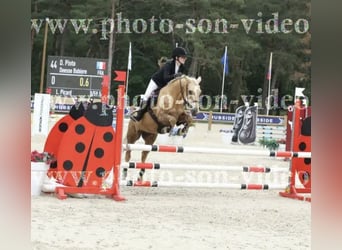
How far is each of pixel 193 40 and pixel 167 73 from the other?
15322 millimetres

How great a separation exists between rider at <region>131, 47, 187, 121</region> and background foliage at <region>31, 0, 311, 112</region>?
14.0 metres

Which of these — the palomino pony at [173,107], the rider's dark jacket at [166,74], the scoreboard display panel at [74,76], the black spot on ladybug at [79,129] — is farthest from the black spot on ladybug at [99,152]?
the scoreboard display panel at [74,76]

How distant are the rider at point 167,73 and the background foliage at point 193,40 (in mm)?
14042

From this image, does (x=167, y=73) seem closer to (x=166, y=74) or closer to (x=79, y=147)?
(x=166, y=74)

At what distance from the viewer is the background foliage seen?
18.9 m

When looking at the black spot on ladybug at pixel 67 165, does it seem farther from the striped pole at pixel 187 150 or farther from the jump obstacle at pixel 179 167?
the striped pole at pixel 187 150

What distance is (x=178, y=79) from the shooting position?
13.0ft

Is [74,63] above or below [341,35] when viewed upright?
above

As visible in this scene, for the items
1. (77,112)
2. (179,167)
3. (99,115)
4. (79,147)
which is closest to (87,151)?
(79,147)

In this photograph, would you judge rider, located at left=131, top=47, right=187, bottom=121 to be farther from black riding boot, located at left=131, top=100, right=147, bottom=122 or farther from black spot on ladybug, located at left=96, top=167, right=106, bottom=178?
black spot on ladybug, located at left=96, top=167, right=106, bottom=178

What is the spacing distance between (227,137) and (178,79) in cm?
627

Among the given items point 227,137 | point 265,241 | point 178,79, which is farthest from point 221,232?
point 227,137

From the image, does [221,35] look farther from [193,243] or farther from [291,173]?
[193,243]

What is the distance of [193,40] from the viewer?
62.9 ft
